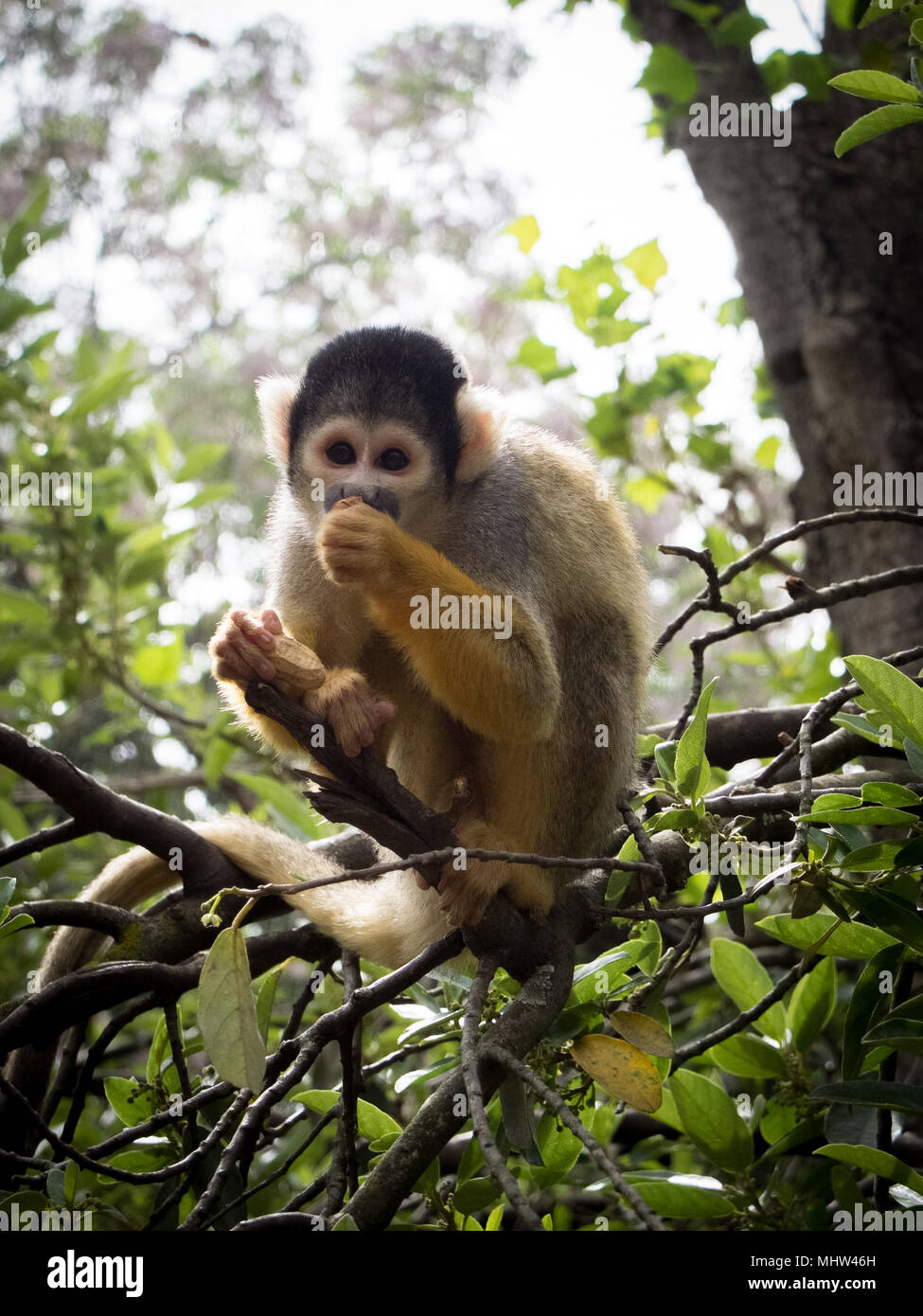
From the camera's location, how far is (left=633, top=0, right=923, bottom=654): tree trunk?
12.1 ft

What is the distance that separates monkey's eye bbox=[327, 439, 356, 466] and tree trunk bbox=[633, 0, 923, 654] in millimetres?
1810

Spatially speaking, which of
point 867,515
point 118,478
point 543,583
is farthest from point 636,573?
point 118,478

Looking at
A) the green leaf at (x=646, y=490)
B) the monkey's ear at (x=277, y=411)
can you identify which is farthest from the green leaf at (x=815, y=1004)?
the green leaf at (x=646, y=490)

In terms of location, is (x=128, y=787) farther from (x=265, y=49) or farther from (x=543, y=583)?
(x=265, y=49)

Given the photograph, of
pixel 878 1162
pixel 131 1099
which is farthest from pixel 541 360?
pixel 878 1162

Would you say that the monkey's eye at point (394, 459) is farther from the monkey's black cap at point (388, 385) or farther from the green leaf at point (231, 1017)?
the green leaf at point (231, 1017)

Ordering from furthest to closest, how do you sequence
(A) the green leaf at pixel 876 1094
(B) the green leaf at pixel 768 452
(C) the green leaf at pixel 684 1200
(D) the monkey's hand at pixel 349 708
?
(B) the green leaf at pixel 768 452 < (D) the monkey's hand at pixel 349 708 < (C) the green leaf at pixel 684 1200 < (A) the green leaf at pixel 876 1094

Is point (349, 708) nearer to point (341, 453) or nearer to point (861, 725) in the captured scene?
point (341, 453)

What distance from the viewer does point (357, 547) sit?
98.6 inches

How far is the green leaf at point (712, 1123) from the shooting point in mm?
2232

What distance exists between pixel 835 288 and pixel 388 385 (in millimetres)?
1908

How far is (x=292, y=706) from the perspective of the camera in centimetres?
228

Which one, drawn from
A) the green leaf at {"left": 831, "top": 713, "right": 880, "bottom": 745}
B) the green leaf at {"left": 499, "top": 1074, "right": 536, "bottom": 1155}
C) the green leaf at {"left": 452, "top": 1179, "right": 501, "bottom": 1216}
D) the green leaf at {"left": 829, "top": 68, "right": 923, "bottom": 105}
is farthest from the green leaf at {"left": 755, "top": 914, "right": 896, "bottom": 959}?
the green leaf at {"left": 829, "top": 68, "right": 923, "bottom": 105}

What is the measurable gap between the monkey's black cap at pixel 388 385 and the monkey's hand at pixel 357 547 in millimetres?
584
